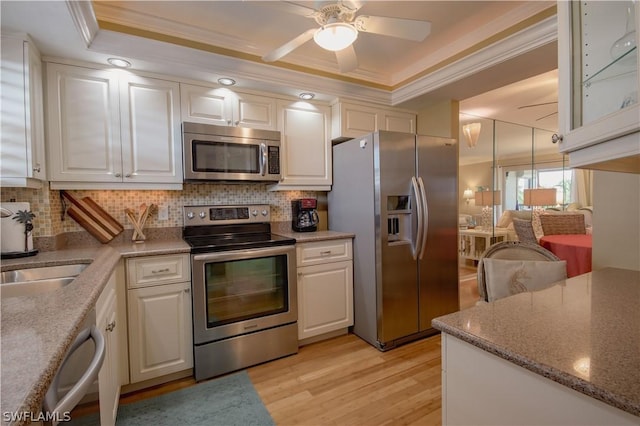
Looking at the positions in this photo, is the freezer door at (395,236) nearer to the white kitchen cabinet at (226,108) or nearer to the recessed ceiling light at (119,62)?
the white kitchen cabinet at (226,108)

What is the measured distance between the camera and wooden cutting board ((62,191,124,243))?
7.17 ft

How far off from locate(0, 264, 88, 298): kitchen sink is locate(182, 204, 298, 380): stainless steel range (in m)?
0.66

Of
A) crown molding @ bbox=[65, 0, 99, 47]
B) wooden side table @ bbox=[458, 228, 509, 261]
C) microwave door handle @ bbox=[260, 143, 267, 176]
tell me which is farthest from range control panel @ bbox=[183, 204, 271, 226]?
wooden side table @ bbox=[458, 228, 509, 261]

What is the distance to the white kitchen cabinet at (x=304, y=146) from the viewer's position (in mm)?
2758

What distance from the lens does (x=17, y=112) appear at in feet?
5.65

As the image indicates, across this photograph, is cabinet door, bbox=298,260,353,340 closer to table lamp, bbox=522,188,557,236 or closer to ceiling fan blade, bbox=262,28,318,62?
ceiling fan blade, bbox=262,28,318,62

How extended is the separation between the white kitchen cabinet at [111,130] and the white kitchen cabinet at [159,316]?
0.65 meters

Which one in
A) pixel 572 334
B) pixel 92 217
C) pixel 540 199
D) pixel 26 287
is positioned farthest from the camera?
pixel 540 199

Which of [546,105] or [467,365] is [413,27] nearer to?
[467,365]

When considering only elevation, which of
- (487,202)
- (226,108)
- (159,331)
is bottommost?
(159,331)

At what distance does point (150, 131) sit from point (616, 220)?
114 inches

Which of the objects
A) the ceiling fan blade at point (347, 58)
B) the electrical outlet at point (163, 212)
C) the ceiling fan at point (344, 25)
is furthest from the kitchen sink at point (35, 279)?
the ceiling fan blade at point (347, 58)

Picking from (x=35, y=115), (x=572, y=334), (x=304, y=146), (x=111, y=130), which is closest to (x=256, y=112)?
(x=304, y=146)

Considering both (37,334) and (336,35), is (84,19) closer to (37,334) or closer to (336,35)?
(336,35)
